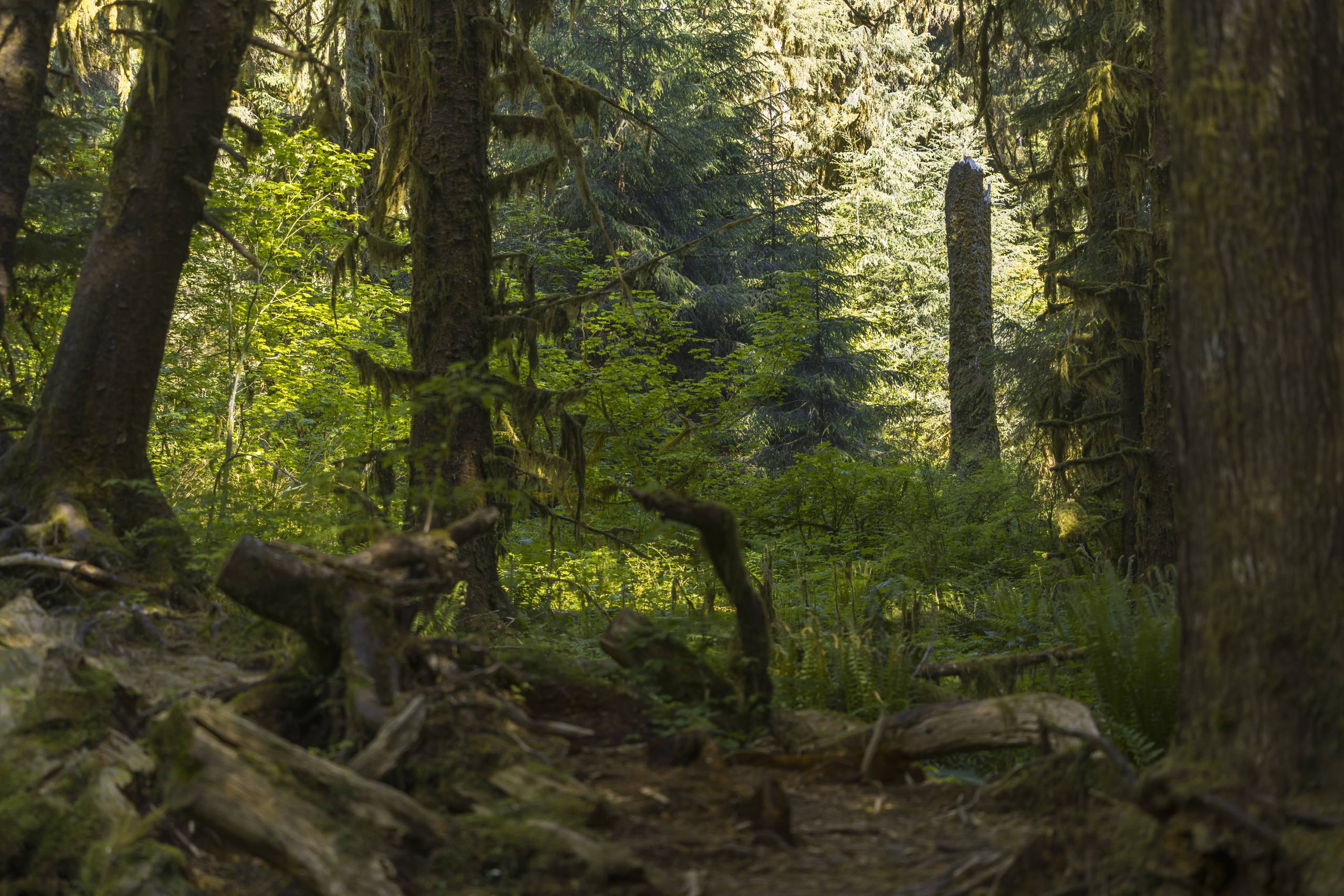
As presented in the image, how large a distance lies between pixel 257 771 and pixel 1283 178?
353 centimetres

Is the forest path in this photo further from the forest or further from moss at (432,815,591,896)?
moss at (432,815,591,896)

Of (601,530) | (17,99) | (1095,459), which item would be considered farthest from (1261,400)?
(1095,459)

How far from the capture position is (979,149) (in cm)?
3062

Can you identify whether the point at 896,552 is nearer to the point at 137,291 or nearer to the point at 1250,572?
the point at 137,291

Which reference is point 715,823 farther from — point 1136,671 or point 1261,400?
point 1136,671

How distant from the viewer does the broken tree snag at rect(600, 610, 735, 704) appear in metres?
4.54

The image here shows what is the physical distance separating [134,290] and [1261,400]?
251 inches

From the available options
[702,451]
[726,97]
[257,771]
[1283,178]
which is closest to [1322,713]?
[1283,178]

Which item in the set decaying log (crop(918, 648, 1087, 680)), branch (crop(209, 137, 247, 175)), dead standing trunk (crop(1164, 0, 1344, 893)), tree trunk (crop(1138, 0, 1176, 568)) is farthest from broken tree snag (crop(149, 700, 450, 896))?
tree trunk (crop(1138, 0, 1176, 568))

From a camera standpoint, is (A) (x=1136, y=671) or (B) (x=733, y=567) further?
(A) (x=1136, y=671)

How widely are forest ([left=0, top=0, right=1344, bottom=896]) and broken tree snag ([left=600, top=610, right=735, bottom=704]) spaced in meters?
0.03

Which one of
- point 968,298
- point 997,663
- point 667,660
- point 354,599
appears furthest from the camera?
point 968,298

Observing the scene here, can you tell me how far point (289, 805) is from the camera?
3082mm

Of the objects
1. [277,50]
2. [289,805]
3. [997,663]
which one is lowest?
[289,805]
